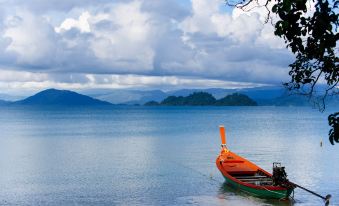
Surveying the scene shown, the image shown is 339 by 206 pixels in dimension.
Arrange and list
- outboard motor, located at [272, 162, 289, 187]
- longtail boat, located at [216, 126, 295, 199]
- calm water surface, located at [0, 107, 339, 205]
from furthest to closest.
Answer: calm water surface, located at [0, 107, 339, 205], outboard motor, located at [272, 162, 289, 187], longtail boat, located at [216, 126, 295, 199]

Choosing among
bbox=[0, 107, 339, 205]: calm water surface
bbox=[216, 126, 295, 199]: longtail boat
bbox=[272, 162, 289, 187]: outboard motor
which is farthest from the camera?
bbox=[0, 107, 339, 205]: calm water surface

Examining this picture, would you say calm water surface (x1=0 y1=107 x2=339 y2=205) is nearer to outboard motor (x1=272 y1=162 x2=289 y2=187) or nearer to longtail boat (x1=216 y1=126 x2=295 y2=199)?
longtail boat (x1=216 y1=126 x2=295 y2=199)

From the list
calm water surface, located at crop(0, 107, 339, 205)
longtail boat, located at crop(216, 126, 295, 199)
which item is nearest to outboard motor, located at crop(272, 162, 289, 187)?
longtail boat, located at crop(216, 126, 295, 199)

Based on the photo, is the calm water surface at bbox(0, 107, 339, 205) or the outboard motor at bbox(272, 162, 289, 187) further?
the calm water surface at bbox(0, 107, 339, 205)

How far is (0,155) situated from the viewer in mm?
70062

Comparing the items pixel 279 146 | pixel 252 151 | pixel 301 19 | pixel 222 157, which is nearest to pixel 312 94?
pixel 301 19

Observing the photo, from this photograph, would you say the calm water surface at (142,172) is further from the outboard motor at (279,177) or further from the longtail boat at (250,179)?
the outboard motor at (279,177)

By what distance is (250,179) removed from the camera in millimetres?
42500

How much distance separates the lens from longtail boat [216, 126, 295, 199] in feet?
120

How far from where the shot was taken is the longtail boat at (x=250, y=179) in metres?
36.6

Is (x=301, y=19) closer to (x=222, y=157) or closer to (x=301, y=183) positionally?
(x=301, y=183)

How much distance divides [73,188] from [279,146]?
48227 millimetres

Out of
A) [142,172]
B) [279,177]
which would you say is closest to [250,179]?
[279,177]

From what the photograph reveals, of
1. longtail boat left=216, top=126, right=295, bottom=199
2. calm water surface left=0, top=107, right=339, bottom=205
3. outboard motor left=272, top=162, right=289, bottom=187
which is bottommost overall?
calm water surface left=0, top=107, right=339, bottom=205
